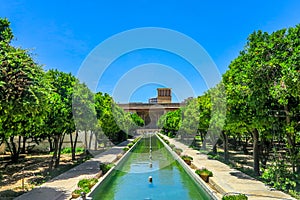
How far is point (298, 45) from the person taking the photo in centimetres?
841

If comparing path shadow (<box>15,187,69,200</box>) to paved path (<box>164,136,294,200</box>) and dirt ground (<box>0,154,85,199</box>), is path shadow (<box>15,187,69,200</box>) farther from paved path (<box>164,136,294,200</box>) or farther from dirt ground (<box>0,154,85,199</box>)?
paved path (<box>164,136,294,200</box>)

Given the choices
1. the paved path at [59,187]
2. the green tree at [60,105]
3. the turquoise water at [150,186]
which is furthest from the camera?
the green tree at [60,105]

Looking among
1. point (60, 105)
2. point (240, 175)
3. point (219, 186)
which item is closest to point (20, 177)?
point (60, 105)

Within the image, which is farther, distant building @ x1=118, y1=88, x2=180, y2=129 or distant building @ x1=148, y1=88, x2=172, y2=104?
distant building @ x1=148, y1=88, x2=172, y2=104

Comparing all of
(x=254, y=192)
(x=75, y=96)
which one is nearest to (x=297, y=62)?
(x=254, y=192)

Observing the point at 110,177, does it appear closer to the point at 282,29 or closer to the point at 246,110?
the point at 246,110

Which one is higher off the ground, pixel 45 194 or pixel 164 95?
pixel 164 95

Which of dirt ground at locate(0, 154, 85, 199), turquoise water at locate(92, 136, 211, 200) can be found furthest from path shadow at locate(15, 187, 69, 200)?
turquoise water at locate(92, 136, 211, 200)

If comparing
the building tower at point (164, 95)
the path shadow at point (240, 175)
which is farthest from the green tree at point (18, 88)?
the building tower at point (164, 95)

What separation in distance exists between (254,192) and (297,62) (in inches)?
191

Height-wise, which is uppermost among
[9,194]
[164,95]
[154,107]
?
[164,95]

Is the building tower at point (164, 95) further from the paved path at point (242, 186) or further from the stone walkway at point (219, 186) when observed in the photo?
the paved path at point (242, 186)

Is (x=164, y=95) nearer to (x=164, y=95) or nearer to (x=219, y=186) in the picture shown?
(x=164, y=95)

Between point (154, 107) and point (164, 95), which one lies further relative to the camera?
point (164, 95)
